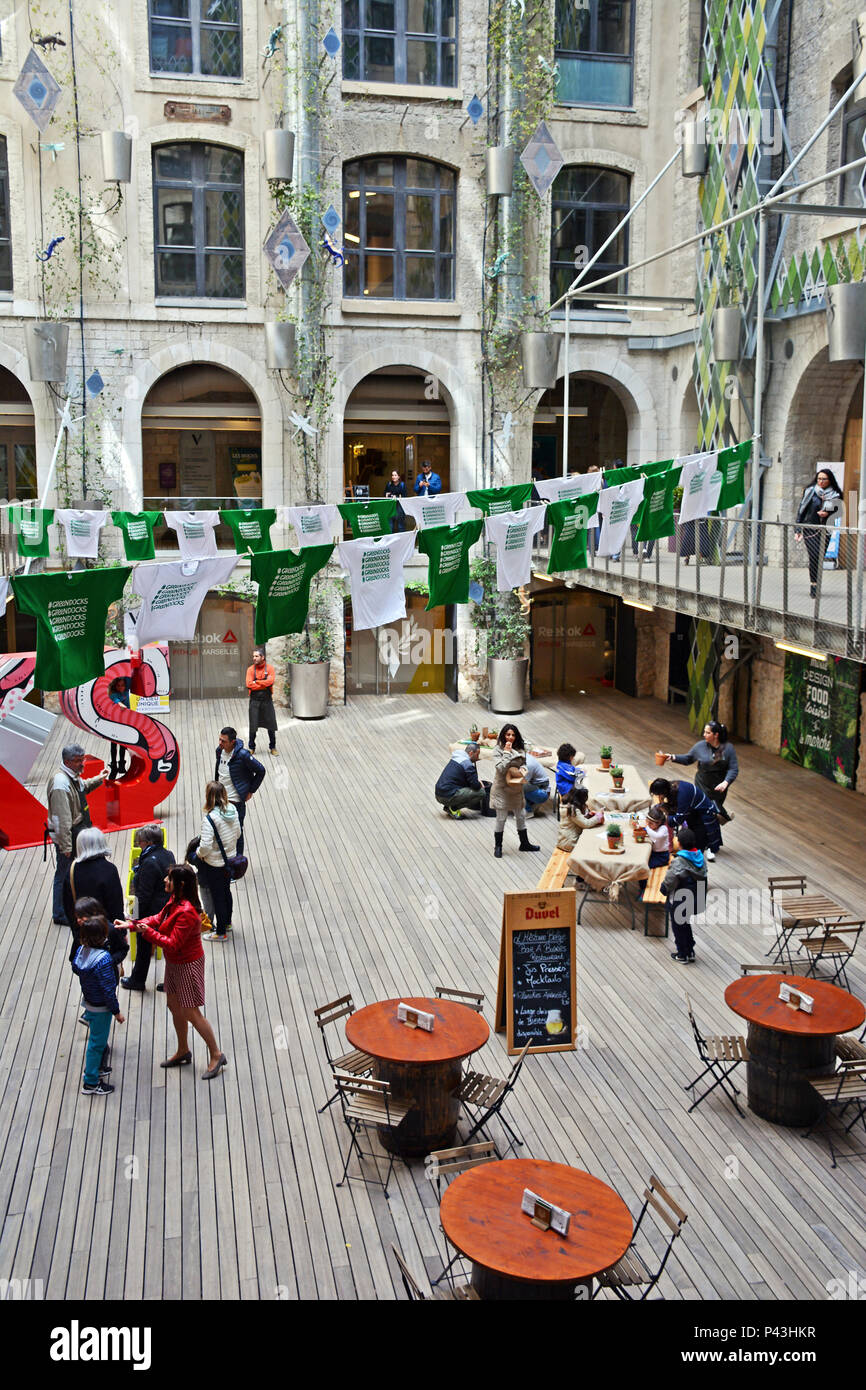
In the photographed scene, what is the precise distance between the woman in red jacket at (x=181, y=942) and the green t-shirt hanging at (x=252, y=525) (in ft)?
33.4

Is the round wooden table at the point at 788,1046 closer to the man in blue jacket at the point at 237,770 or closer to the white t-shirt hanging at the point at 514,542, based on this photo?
the man in blue jacket at the point at 237,770

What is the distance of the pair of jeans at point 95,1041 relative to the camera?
938cm

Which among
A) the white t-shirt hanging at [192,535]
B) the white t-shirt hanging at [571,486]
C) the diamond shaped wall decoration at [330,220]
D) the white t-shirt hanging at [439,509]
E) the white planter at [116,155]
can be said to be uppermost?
the white planter at [116,155]

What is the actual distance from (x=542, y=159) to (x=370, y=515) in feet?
33.2

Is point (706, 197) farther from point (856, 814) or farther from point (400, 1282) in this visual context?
point (400, 1282)

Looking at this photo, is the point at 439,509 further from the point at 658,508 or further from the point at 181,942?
the point at 181,942

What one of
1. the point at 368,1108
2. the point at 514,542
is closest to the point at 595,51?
the point at 514,542

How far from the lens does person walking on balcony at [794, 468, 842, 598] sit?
1420cm

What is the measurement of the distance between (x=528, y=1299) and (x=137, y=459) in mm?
20768

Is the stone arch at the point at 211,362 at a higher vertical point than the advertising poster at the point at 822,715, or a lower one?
higher

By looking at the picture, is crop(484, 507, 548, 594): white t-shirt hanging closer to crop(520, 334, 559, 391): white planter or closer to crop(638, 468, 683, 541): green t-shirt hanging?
crop(638, 468, 683, 541): green t-shirt hanging

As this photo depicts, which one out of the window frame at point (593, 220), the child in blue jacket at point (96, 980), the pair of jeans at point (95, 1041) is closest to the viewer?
the child in blue jacket at point (96, 980)

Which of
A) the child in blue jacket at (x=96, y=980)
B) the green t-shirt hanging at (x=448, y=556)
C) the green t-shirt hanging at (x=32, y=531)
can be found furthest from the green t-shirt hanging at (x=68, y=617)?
the green t-shirt hanging at (x=32, y=531)

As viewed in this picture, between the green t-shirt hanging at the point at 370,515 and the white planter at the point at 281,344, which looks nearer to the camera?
the green t-shirt hanging at the point at 370,515
